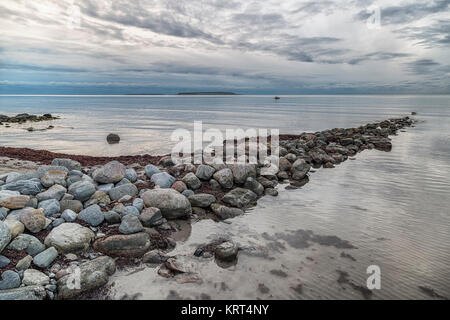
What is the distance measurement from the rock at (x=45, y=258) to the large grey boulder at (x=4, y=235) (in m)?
0.63

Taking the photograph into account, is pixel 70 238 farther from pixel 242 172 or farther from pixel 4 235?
pixel 242 172

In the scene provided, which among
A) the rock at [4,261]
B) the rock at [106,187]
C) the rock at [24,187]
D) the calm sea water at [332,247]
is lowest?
the calm sea water at [332,247]

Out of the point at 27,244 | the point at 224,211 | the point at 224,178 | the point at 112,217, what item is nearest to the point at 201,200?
the point at 224,211

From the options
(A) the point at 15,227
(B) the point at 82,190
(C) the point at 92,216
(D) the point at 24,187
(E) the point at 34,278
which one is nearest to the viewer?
(E) the point at 34,278

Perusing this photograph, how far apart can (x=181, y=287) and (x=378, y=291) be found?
3635 mm

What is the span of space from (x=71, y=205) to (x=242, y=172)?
5666mm

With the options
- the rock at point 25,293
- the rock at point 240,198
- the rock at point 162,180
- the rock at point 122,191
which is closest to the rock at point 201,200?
the rock at point 240,198

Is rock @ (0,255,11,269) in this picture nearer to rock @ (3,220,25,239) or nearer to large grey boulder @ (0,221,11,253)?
large grey boulder @ (0,221,11,253)

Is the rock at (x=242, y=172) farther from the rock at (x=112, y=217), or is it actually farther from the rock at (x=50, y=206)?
the rock at (x=50, y=206)

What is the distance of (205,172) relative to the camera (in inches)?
380

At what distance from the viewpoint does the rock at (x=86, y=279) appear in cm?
446

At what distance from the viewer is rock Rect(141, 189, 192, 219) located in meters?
7.14

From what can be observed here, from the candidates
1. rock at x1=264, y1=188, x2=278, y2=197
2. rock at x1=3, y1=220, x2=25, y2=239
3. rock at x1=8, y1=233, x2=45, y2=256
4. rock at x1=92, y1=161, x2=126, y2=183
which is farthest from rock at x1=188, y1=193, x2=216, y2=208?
rock at x1=3, y1=220, x2=25, y2=239
